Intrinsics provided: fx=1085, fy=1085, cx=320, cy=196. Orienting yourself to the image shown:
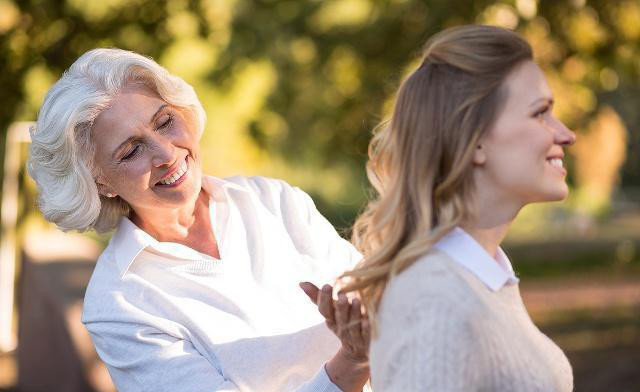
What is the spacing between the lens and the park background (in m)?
5.55

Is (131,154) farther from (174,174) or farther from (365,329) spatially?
(365,329)

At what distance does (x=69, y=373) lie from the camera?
481 cm

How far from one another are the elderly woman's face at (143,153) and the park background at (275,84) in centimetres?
201

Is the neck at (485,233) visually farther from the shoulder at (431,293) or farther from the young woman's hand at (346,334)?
the young woman's hand at (346,334)

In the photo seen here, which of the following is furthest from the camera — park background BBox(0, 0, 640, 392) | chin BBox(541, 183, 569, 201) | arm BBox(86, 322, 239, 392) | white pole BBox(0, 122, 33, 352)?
white pole BBox(0, 122, 33, 352)

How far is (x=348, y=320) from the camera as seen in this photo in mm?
2041

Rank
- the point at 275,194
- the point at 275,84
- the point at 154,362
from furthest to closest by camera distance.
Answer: the point at 275,84 → the point at 275,194 → the point at 154,362

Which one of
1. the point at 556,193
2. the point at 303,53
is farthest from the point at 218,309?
the point at 303,53

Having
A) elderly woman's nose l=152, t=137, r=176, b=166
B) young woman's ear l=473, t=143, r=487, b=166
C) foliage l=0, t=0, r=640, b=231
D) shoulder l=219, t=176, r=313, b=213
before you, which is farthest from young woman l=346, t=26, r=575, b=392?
foliage l=0, t=0, r=640, b=231

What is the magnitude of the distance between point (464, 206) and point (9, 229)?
6.76 metres

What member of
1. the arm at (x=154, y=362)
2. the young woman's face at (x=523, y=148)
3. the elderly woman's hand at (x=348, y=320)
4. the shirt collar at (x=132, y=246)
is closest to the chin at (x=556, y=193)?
the young woman's face at (x=523, y=148)

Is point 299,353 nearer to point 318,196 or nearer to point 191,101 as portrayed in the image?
point 191,101

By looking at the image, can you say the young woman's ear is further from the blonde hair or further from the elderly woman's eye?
the elderly woman's eye

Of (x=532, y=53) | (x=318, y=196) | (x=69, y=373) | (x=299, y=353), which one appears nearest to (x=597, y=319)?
(x=318, y=196)
